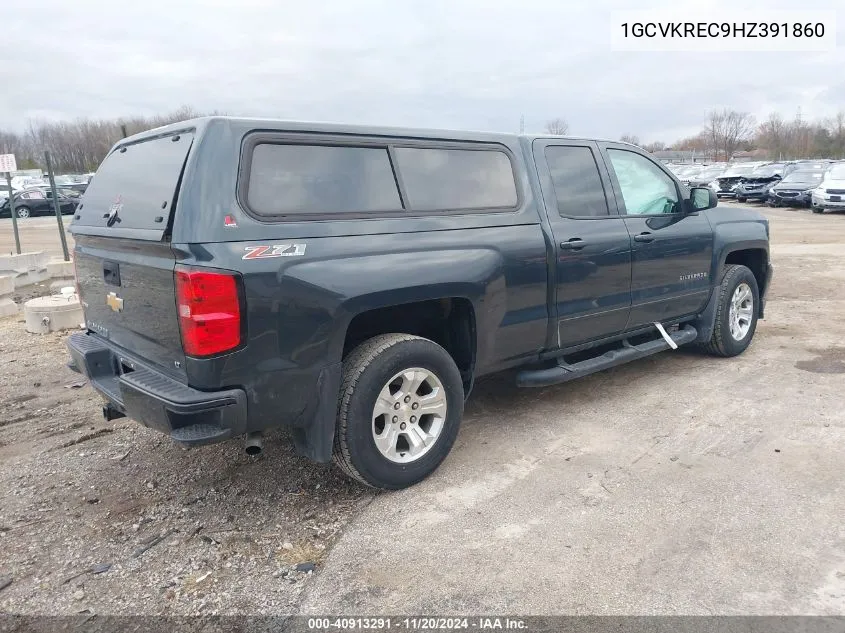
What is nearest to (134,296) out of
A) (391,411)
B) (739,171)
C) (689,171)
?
(391,411)

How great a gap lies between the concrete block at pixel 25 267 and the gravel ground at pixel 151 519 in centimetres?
627

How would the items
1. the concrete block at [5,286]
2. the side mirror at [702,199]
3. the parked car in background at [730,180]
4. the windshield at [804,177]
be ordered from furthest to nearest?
the parked car in background at [730,180] → the windshield at [804,177] → the concrete block at [5,286] → the side mirror at [702,199]

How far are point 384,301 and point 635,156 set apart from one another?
2.87m

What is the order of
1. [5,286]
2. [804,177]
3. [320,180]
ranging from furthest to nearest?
[804,177] < [5,286] < [320,180]

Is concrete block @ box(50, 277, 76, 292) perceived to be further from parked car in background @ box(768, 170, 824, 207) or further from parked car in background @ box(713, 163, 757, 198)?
parked car in background @ box(713, 163, 757, 198)

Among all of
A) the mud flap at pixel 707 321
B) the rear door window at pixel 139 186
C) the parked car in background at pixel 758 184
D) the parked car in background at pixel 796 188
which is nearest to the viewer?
the rear door window at pixel 139 186

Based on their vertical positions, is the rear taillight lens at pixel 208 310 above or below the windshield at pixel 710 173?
below

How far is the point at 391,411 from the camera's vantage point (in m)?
3.55

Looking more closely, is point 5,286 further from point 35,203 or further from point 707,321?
point 35,203

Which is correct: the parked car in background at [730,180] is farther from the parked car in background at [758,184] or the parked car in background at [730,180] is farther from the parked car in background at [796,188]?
the parked car in background at [796,188]

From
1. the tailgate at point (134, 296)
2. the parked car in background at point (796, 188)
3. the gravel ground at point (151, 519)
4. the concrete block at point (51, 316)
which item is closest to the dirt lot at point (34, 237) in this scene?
the concrete block at point (51, 316)

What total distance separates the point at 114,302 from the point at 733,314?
16.5ft

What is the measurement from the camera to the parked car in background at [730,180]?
102 ft

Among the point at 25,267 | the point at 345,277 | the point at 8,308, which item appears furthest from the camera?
the point at 25,267
